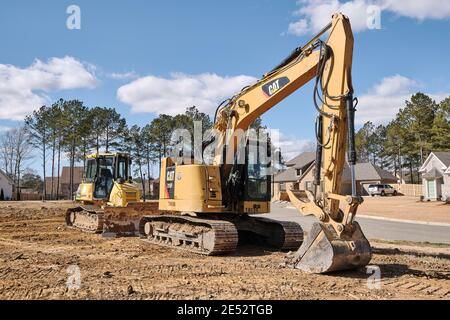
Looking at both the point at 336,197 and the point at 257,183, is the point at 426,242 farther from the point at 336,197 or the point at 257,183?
the point at 336,197

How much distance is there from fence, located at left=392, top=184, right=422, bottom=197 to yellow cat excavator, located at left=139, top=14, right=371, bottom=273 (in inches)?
2097

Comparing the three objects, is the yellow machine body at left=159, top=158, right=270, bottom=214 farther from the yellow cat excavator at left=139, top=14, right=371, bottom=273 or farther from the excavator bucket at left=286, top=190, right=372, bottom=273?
the excavator bucket at left=286, top=190, right=372, bottom=273

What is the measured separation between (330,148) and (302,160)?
65967 millimetres

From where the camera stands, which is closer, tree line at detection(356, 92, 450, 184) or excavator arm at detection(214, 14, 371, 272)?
excavator arm at detection(214, 14, 371, 272)

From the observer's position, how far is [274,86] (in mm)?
10695

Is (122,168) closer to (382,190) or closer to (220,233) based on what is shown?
(220,233)

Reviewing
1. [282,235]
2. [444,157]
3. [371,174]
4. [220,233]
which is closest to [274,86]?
[220,233]

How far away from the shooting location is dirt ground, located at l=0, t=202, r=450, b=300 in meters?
6.96

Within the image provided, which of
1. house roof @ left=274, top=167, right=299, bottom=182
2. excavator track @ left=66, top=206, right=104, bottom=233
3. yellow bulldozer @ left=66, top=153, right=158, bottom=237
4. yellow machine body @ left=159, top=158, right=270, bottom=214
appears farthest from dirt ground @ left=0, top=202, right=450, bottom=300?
house roof @ left=274, top=167, right=299, bottom=182

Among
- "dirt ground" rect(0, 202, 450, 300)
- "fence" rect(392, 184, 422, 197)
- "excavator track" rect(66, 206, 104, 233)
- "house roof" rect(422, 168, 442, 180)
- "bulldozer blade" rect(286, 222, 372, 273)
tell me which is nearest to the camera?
"dirt ground" rect(0, 202, 450, 300)

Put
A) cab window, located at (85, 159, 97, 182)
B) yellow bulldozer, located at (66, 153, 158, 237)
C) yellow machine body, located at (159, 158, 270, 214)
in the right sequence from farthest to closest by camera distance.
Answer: cab window, located at (85, 159, 97, 182)
yellow bulldozer, located at (66, 153, 158, 237)
yellow machine body, located at (159, 158, 270, 214)

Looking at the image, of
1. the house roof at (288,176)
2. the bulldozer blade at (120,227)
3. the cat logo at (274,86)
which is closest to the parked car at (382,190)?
the house roof at (288,176)
